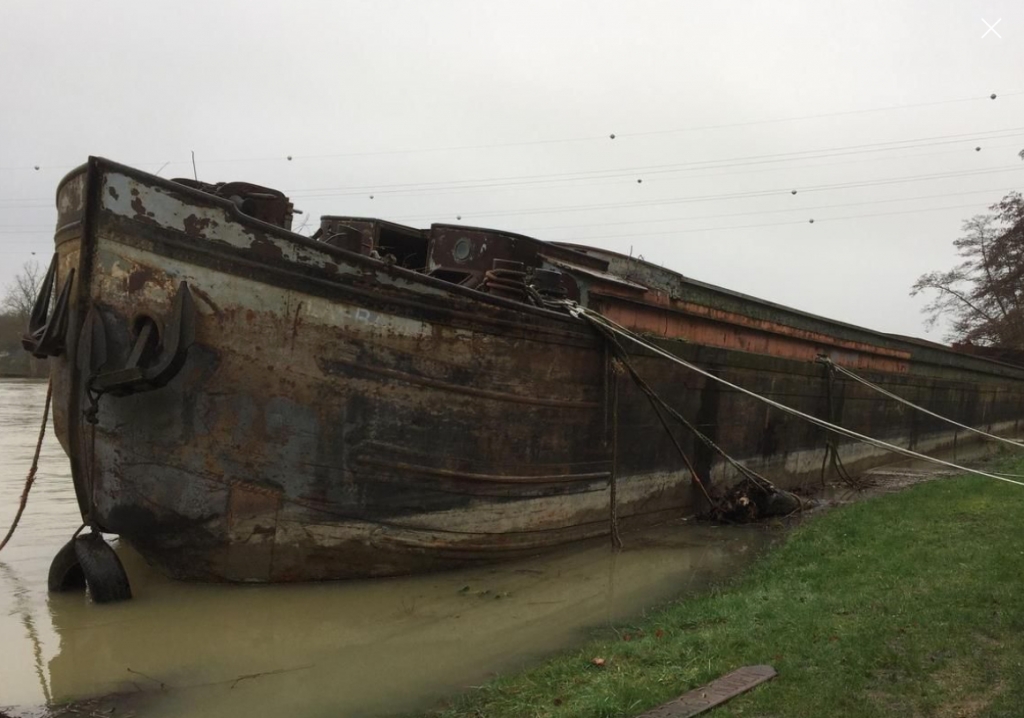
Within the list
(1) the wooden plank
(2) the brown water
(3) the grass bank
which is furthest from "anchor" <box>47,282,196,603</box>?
(1) the wooden plank

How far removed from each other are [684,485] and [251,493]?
17.9ft

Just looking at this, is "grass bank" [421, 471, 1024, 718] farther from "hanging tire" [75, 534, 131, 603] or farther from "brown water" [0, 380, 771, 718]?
"hanging tire" [75, 534, 131, 603]

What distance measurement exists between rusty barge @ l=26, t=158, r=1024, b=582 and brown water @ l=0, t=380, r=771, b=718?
0.31 meters

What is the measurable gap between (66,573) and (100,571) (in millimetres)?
404

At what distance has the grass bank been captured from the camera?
3217mm

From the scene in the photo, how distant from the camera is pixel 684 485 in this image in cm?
902

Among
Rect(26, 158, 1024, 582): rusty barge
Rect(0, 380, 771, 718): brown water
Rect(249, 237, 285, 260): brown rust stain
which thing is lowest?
Rect(0, 380, 771, 718): brown water

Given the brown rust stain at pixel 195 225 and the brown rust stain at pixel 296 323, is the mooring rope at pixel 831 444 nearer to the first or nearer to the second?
the brown rust stain at pixel 296 323

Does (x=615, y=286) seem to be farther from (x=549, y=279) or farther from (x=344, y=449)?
(x=344, y=449)

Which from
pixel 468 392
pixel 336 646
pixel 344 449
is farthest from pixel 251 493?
pixel 468 392

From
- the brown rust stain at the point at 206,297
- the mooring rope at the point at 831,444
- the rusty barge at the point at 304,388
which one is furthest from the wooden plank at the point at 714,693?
the mooring rope at the point at 831,444

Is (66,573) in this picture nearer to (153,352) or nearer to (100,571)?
(100,571)

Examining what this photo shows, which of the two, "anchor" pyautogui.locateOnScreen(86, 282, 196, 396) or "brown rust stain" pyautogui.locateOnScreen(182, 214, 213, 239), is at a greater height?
"brown rust stain" pyautogui.locateOnScreen(182, 214, 213, 239)

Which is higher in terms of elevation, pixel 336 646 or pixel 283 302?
pixel 283 302
